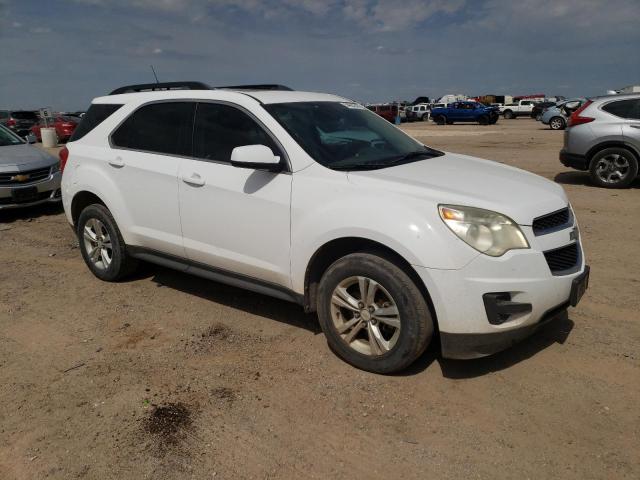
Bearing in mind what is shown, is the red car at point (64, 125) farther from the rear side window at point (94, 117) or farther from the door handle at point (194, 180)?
the door handle at point (194, 180)

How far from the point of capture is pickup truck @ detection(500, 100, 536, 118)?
4266cm

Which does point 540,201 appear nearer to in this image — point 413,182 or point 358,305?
point 413,182

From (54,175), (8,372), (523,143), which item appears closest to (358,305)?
(8,372)

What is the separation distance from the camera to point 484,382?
328cm

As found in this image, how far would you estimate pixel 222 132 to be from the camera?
4.04 metres

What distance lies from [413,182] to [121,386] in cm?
224

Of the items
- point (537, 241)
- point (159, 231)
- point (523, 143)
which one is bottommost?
point (523, 143)

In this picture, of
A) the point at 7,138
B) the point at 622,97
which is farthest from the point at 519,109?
the point at 7,138

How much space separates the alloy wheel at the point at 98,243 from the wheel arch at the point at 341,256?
2370 mm

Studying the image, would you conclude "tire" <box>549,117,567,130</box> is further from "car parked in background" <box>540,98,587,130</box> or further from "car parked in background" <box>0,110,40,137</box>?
"car parked in background" <box>0,110,40,137</box>

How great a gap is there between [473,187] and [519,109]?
43986mm

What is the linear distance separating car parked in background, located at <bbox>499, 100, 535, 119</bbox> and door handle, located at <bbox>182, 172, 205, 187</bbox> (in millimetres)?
43378

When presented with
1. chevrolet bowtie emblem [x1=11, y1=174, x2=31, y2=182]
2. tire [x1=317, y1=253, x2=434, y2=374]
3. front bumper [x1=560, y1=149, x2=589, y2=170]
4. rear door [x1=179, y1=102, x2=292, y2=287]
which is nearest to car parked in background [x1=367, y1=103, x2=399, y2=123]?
front bumper [x1=560, y1=149, x2=589, y2=170]

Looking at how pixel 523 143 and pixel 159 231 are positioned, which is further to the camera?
pixel 523 143
